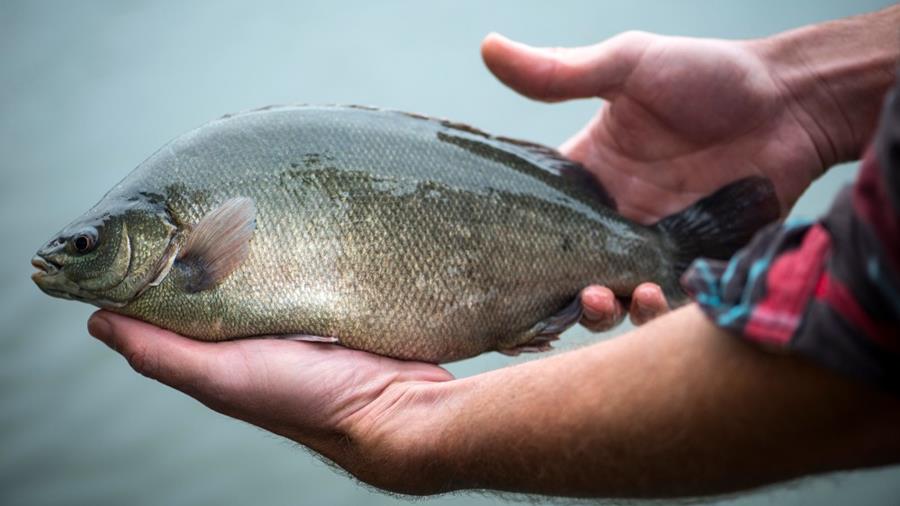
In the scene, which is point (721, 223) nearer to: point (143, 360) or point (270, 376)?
point (270, 376)

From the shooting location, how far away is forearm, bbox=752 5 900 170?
2066 millimetres

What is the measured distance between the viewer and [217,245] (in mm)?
1713

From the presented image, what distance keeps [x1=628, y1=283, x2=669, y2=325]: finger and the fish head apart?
116 cm

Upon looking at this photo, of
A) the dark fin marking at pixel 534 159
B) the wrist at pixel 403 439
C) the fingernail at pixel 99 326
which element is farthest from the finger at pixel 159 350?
the dark fin marking at pixel 534 159

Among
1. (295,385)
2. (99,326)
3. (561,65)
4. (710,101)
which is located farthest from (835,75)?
(99,326)

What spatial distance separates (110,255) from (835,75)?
2004 millimetres

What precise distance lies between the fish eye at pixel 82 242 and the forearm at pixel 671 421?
1005mm

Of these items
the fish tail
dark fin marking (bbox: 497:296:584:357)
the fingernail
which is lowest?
dark fin marking (bbox: 497:296:584:357)

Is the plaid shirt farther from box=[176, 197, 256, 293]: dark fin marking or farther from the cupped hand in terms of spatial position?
box=[176, 197, 256, 293]: dark fin marking

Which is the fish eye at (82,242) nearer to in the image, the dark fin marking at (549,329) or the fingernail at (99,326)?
the fingernail at (99,326)

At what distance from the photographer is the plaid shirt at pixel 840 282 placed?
2.39 feet

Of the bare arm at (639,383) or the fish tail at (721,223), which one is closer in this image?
the bare arm at (639,383)

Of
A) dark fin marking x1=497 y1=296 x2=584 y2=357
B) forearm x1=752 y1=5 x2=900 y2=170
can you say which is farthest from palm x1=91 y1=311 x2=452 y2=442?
forearm x1=752 y1=5 x2=900 y2=170

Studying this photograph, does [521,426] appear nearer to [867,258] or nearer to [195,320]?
[867,258]
